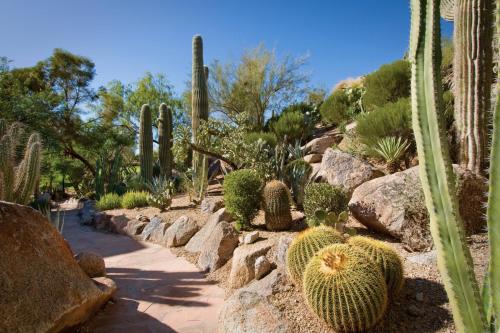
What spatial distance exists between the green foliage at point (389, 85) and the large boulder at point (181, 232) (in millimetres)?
6669

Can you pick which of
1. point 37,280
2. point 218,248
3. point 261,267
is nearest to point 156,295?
point 218,248

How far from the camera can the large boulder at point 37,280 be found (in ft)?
8.21

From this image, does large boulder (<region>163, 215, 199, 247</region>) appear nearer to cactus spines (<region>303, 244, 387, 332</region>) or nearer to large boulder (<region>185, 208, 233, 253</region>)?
large boulder (<region>185, 208, 233, 253</region>)

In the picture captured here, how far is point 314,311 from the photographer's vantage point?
2.74m

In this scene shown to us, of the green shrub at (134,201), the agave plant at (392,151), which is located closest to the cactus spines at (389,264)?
the agave plant at (392,151)

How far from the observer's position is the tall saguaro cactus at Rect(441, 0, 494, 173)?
5.06 metres

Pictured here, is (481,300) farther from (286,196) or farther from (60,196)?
(60,196)

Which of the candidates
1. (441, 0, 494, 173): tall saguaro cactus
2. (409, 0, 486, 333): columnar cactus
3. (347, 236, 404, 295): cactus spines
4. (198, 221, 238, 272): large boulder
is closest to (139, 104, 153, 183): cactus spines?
(198, 221, 238, 272): large boulder

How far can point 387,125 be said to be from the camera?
22.7 feet

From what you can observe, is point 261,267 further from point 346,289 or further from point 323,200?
point 346,289

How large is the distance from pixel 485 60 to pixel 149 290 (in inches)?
226

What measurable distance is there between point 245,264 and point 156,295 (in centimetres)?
110

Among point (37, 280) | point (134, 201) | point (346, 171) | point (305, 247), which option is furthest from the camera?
point (134, 201)

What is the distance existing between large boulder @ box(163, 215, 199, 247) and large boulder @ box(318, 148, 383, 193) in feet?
8.33
